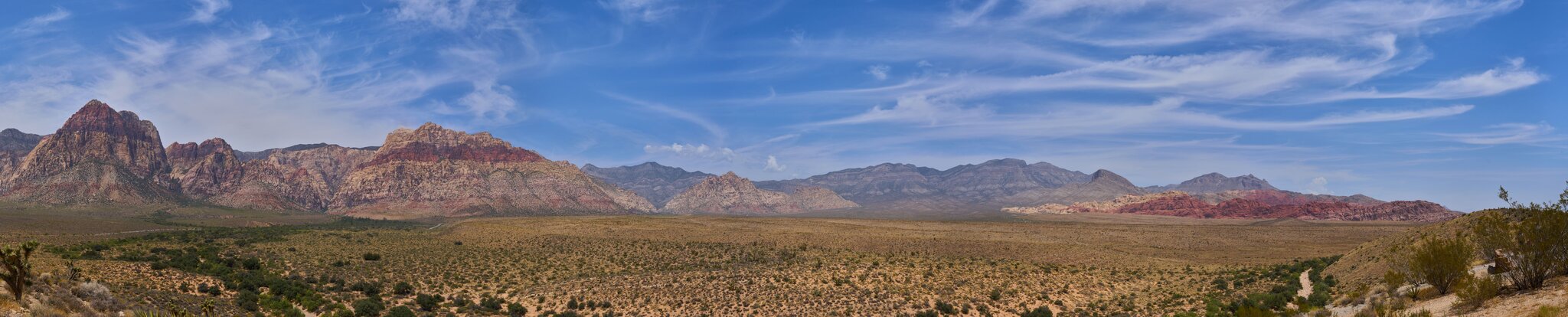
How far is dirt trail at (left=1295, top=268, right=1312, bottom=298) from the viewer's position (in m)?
32.4

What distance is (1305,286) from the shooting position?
116 ft

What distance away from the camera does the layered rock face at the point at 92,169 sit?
152 m

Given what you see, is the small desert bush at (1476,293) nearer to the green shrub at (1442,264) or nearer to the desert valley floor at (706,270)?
the green shrub at (1442,264)

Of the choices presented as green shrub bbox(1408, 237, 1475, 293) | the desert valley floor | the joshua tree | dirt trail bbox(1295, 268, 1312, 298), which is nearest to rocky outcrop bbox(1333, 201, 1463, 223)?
the desert valley floor

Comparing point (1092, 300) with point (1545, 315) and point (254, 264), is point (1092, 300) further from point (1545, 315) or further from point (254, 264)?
point (254, 264)

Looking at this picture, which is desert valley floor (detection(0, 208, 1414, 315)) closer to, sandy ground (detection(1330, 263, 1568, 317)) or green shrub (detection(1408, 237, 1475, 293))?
green shrub (detection(1408, 237, 1475, 293))

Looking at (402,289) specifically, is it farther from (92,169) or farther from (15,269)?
(92,169)

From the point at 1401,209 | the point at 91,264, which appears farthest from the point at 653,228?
the point at 1401,209

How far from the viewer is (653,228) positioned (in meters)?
79.6

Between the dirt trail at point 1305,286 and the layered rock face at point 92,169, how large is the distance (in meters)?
208

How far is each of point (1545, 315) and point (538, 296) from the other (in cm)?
3714

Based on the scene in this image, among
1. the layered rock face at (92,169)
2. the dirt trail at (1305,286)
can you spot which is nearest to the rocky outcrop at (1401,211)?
the dirt trail at (1305,286)

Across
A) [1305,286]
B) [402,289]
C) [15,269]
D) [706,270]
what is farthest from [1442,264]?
[402,289]

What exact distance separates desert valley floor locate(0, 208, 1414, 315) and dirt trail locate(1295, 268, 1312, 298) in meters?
0.96
